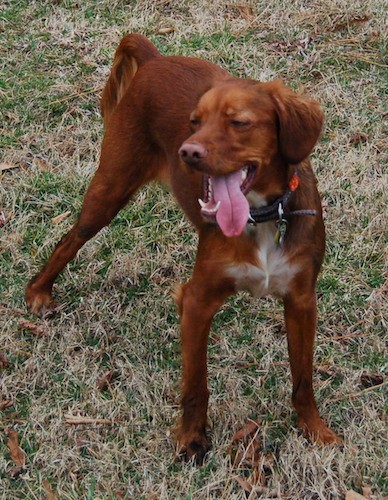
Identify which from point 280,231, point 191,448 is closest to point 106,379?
point 191,448

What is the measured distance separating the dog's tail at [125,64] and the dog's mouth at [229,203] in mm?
1317

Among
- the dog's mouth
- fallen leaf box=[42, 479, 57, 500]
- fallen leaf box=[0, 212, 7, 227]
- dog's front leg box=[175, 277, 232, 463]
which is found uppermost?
the dog's mouth

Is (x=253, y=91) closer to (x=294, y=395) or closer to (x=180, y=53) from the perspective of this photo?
(x=294, y=395)

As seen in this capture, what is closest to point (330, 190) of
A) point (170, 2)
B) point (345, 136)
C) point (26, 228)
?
point (345, 136)

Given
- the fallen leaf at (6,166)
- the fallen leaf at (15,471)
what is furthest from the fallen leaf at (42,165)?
the fallen leaf at (15,471)

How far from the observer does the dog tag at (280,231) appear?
11.0ft

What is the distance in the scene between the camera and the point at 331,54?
20.4ft

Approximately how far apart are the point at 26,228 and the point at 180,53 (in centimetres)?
187

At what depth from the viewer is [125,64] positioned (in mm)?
4414

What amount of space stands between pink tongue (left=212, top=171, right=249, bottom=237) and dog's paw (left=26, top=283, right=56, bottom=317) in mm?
1683

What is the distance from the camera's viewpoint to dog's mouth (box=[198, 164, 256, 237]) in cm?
308

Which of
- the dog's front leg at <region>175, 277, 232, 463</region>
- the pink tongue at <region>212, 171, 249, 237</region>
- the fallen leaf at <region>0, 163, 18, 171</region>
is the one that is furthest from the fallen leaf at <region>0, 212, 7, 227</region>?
the pink tongue at <region>212, 171, 249, 237</region>

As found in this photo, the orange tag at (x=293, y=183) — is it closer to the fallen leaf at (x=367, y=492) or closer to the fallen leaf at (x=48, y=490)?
the fallen leaf at (x=367, y=492)

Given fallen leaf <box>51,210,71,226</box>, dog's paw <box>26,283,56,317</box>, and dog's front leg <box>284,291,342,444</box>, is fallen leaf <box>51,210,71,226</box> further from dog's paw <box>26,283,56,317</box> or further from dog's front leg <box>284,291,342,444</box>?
dog's front leg <box>284,291,342,444</box>
